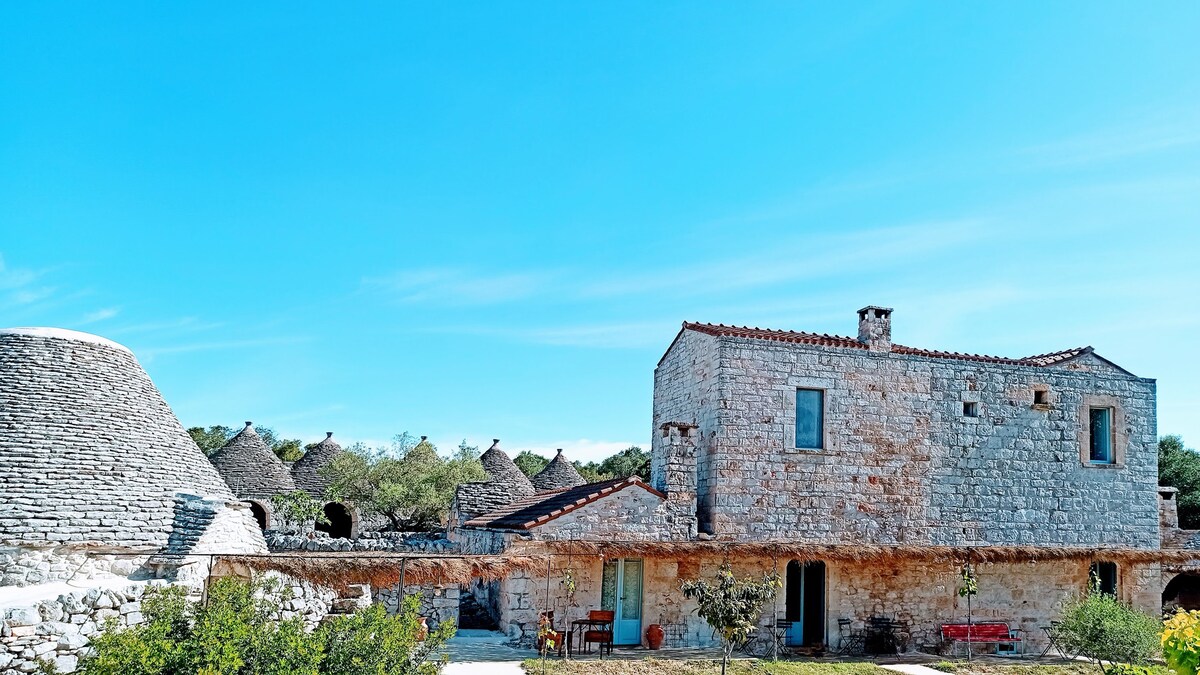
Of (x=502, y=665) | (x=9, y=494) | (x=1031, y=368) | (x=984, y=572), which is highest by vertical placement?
(x=1031, y=368)

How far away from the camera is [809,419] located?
55.5ft

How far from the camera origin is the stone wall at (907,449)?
16344 millimetres

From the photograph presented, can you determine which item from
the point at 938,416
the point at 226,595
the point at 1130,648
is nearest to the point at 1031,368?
the point at 938,416

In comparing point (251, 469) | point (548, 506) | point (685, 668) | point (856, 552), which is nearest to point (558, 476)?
point (251, 469)

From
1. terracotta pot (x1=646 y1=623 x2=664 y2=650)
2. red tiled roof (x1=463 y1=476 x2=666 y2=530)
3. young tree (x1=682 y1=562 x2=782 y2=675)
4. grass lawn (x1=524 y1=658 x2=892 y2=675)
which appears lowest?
grass lawn (x1=524 y1=658 x2=892 y2=675)

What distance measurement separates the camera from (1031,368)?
59.8ft

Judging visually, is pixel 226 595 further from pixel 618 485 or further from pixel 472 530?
pixel 472 530

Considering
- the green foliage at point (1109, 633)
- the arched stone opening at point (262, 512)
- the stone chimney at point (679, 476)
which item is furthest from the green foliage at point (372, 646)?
the arched stone opening at point (262, 512)

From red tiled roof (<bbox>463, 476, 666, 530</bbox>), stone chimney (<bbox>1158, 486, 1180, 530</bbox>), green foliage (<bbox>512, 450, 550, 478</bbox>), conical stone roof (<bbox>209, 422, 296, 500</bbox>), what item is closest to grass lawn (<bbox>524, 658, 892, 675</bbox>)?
red tiled roof (<bbox>463, 476, 666, 530</bbox>)

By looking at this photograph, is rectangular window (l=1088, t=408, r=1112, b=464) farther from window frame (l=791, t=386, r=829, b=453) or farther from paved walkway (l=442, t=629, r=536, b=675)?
paved walkway (l=442, t=629, r=536, b=675)

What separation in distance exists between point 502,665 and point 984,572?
996cm

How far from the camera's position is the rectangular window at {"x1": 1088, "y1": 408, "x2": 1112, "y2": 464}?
61.0 ft

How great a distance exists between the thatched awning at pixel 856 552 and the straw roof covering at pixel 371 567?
96 centimetres

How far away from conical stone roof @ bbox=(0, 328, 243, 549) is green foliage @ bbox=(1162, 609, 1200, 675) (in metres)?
12.3
